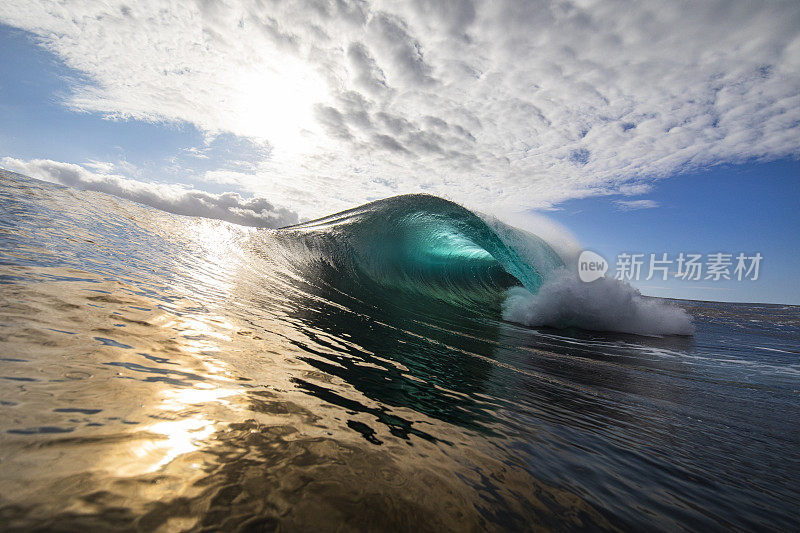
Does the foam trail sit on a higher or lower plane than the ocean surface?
higher

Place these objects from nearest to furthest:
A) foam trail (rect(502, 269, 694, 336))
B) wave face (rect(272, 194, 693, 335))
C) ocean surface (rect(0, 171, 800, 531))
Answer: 1. ocean surface (rect(0, 171, 800, 531))
2. foam trail (rect(502, 269, 694, 336))
3. wave face (rect(272, 194, 693, 335))

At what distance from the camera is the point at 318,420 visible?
4.48 feet

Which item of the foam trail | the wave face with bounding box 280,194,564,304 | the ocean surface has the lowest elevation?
the ocean surface

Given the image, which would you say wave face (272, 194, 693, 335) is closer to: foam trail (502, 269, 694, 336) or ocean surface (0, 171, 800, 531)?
foam trail (502, 269, 694, 336)

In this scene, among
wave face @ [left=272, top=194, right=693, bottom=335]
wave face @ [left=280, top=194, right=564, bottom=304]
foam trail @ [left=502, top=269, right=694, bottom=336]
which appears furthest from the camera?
wave face @ [left=280, top=194, right=564, bottom=304]

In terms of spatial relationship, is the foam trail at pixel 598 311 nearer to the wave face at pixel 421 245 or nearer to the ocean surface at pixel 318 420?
the wave face at pixel 421 245

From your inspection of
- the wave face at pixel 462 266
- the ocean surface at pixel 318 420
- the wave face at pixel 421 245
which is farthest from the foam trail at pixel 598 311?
the ocean surface at pixel 318 420

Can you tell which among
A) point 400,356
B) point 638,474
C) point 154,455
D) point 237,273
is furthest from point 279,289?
point 638,474

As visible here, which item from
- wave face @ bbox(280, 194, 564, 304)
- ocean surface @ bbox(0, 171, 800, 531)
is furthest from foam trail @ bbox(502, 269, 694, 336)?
ocean surface @ bbox(0, 171, 800, 531)

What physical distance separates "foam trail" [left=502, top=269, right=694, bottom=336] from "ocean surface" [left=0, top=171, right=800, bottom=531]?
3.50 m

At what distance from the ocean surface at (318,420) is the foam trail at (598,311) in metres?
3.50

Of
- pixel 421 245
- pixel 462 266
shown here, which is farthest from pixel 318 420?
pixel 462 266

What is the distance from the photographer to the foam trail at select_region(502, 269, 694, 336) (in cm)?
802

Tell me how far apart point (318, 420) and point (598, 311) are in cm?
859
